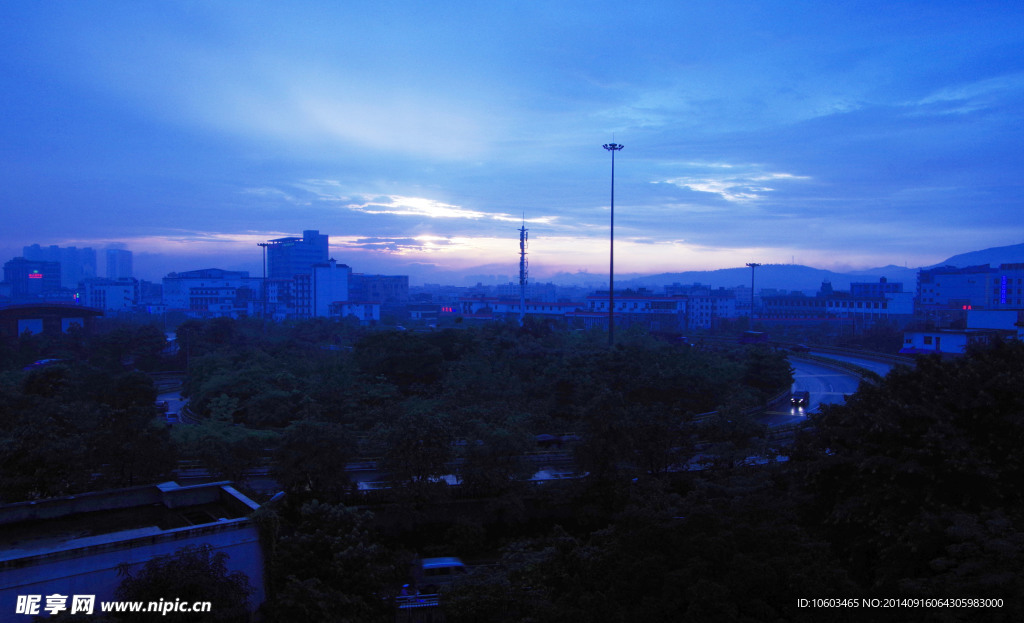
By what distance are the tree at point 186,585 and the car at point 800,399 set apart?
63.4ft

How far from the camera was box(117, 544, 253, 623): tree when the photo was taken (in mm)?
5461

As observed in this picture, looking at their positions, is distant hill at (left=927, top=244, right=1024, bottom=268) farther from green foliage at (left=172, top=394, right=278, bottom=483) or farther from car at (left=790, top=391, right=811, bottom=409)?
green foliage at (left=172, top=394, right=278, bottom=483)

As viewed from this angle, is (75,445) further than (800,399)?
No

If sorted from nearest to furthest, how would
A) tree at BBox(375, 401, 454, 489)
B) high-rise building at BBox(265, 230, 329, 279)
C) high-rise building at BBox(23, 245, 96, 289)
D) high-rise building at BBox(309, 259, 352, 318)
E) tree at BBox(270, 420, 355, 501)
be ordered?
tree at BBox(270, 420, 355, 501) → tree at BBox(375, 401, 454, 489) → high-rise building at BBox(309, 259, 352, 318) → high-rise building at BBox(265, 230, 329, 279) → high-rise building at BBox(23, 245, 96, 289)

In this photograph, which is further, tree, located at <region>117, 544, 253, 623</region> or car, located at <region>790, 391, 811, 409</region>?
car, located at <region>790, 391, 811, 409</region>

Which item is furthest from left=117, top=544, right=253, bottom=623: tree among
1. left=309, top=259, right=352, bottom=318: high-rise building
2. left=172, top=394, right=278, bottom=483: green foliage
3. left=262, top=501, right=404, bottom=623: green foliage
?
left=309, top=259, right=352, bottom=318: high-rise building

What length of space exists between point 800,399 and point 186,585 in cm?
2012

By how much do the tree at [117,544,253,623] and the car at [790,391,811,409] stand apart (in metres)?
19.3

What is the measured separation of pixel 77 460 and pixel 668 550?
8549 mm

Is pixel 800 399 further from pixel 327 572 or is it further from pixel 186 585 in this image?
pixel 186 585

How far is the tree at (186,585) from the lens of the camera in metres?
5.46

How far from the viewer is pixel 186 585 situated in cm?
550

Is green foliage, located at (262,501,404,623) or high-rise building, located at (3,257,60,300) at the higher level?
high-rise building, located at (3,257,60,300)

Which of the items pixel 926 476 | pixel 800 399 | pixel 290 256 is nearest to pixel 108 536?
pixel 926 476
